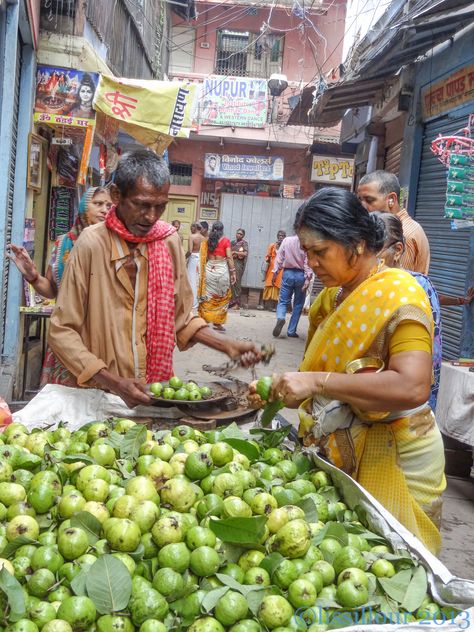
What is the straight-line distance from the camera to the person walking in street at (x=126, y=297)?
2.83 meters

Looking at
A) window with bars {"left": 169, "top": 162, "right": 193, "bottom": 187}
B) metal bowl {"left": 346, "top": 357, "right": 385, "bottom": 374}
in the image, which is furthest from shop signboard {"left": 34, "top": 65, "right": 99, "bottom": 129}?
window with bars {"left": 169, "top": 162, "right": 193, "bottom": 187}

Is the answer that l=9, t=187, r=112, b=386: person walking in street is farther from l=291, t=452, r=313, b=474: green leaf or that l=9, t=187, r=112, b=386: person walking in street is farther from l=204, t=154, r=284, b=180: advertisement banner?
l=204, t=154, r=284, b=180: advertisement banner

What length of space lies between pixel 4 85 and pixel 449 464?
15.9ft

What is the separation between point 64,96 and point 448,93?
163 inches

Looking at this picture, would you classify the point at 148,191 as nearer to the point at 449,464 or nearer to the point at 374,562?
the point at 374,562

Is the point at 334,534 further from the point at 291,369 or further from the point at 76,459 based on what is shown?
the point at 291,369

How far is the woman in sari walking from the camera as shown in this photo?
11992 mm

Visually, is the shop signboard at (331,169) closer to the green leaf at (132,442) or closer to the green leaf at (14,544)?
the green leaf at (132,442)

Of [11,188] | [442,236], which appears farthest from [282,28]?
[11,188]

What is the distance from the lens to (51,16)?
6676mm

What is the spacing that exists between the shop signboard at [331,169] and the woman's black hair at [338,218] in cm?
1813

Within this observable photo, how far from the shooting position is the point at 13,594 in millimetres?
1377

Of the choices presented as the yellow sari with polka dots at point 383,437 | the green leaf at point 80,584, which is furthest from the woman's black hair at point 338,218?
the green leaf at point 80,584

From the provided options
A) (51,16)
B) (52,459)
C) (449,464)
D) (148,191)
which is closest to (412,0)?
(51,16)
